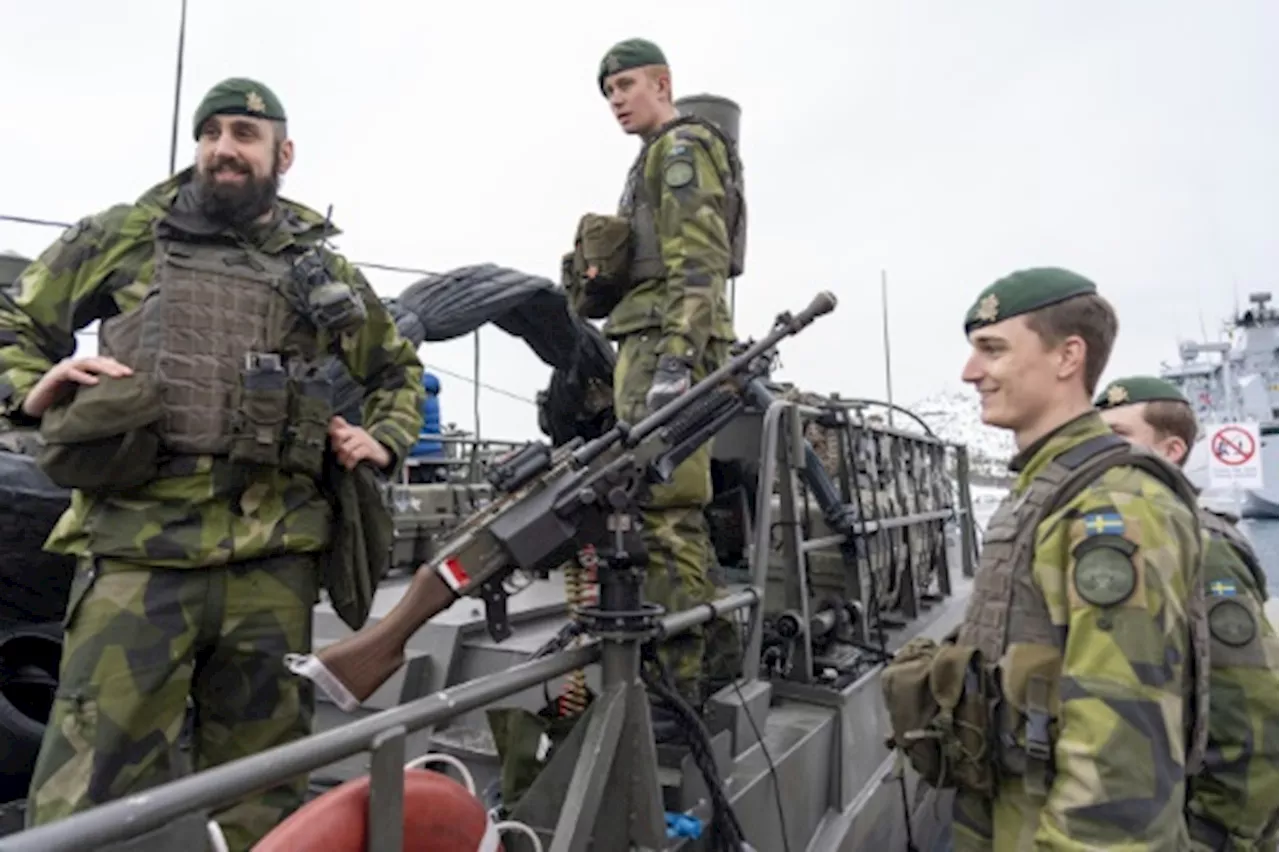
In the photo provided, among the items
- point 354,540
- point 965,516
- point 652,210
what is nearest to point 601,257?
point 652,210

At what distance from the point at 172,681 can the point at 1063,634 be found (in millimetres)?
1840

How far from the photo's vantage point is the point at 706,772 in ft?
7.02

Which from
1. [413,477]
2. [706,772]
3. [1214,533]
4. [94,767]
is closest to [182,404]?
[94,767]

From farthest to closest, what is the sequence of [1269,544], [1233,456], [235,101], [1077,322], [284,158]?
[1269,544], [1233,456], [284,158], [235,101], [1077,322]

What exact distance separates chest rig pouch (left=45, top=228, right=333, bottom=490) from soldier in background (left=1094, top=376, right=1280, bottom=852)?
1.91 m

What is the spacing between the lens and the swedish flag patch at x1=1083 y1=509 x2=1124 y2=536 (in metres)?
1.57

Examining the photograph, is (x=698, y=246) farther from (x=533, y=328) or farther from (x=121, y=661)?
(x=533, y=328)

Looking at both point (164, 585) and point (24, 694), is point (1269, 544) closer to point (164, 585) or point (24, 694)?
point (24, 694)

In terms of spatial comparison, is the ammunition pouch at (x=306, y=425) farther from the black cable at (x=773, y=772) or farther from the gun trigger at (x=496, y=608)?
the black cable at (x=773, y=772)

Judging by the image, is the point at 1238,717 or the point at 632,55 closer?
the point at 1238,717

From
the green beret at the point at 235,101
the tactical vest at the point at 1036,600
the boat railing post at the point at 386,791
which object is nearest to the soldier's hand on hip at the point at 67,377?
the green beret at the point at 235,101

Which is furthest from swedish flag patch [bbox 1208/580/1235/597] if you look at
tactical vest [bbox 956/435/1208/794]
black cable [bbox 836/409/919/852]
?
black cable [bbox 836/409/919/852]

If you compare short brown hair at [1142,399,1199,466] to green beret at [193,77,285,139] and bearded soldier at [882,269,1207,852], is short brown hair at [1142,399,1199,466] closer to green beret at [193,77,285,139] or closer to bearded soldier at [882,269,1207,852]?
bearded soldier at [882,269,1207,852]

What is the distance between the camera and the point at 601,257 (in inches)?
120
